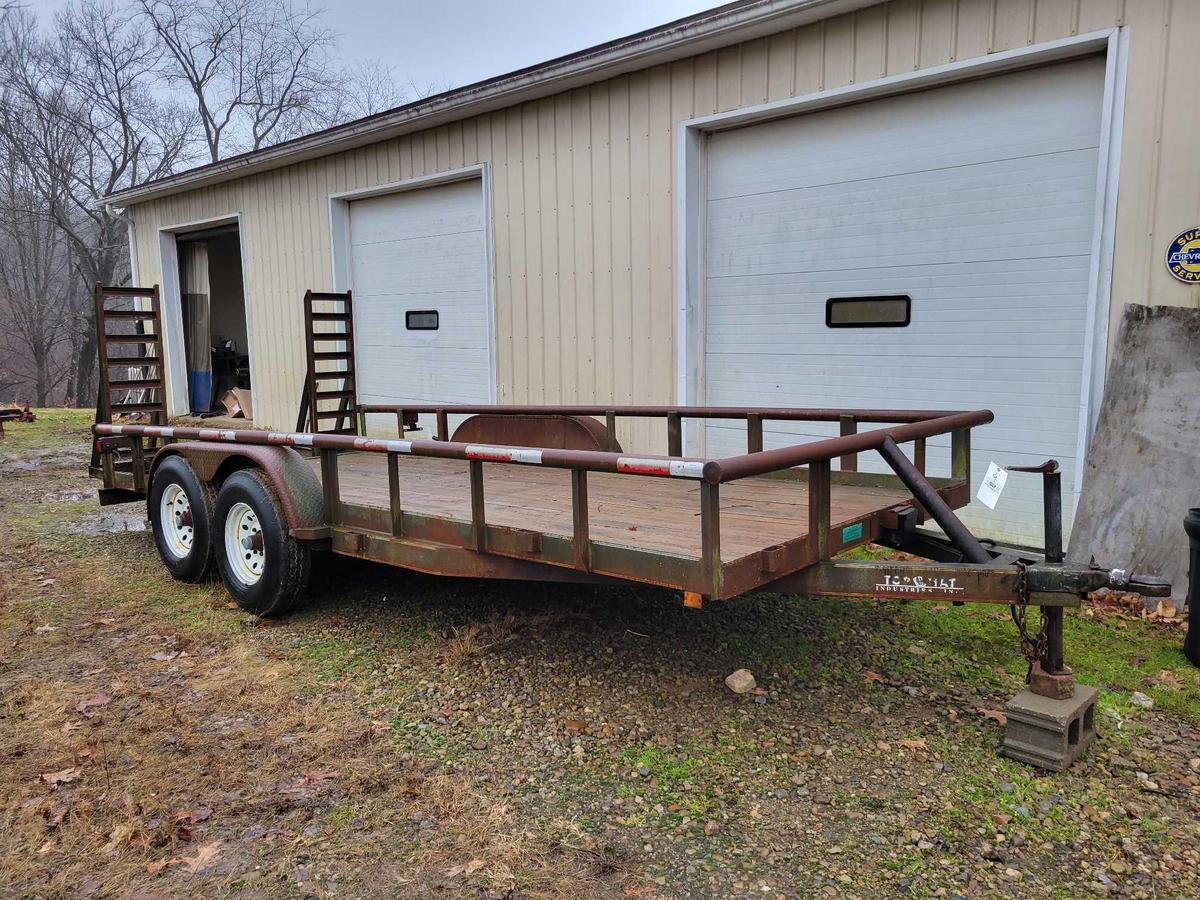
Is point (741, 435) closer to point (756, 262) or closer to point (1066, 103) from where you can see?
point (756, 262)

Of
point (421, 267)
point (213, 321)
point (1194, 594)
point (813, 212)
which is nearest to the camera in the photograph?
point (1194, 594)

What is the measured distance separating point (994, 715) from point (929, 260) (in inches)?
142

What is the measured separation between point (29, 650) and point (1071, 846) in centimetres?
464

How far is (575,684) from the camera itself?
390 centimetres

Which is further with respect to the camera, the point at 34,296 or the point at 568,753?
the point at 34,296

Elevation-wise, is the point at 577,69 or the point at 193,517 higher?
the point at 577,69

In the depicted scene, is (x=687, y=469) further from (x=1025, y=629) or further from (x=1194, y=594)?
(x=1194, y=594)

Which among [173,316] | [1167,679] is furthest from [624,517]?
[173,316]

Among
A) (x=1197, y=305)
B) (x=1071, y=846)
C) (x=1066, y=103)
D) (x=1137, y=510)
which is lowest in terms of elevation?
(x=1071, y=846)

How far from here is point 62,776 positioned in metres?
3.14

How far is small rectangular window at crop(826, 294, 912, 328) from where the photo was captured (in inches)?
248

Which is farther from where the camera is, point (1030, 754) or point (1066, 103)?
point (1066, 103)

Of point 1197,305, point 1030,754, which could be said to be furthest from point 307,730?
point 1197,305

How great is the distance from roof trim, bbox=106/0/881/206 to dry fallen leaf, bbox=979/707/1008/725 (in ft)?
15.3
